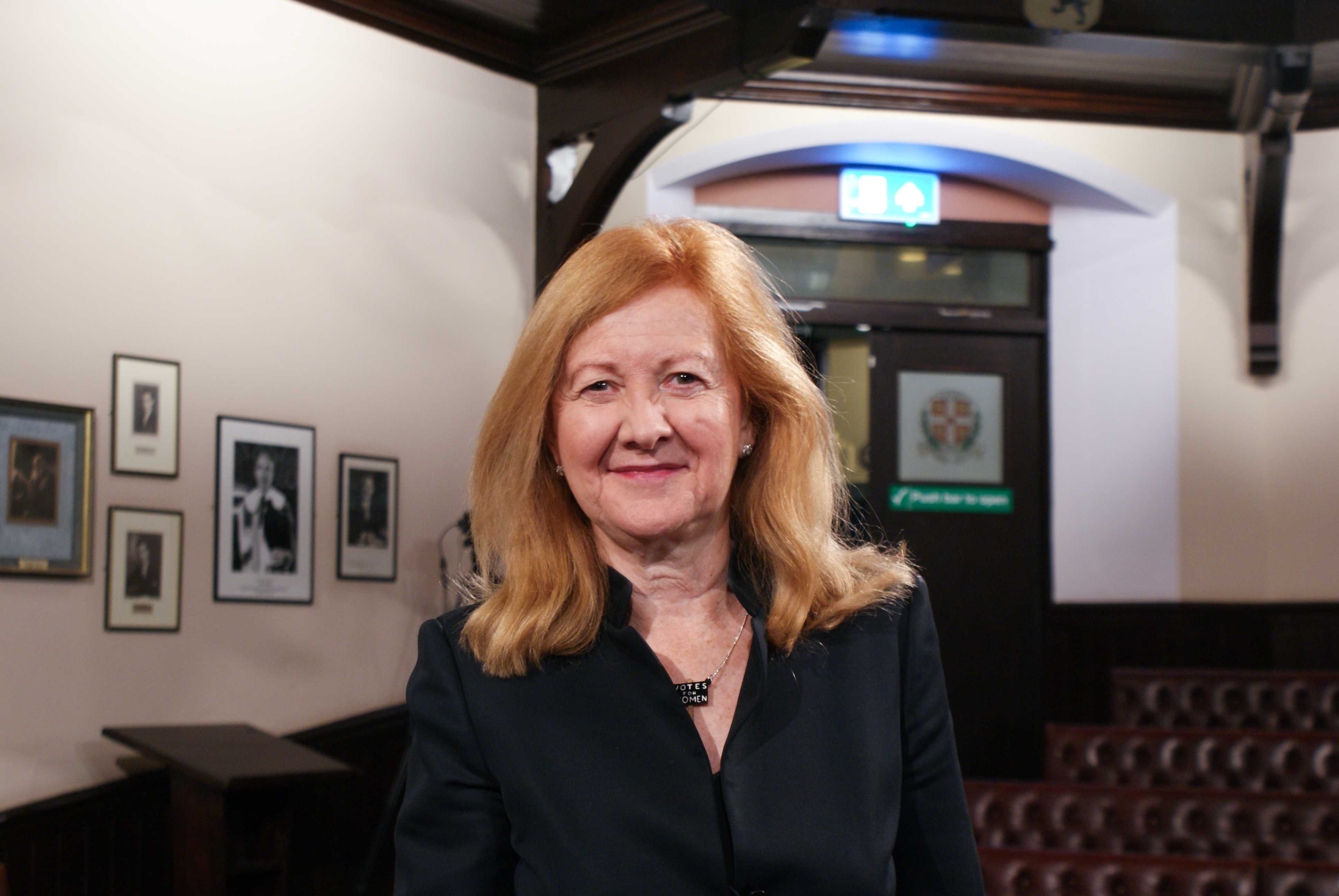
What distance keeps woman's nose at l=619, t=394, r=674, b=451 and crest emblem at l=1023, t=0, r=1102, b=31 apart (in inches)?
205

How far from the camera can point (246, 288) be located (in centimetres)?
529

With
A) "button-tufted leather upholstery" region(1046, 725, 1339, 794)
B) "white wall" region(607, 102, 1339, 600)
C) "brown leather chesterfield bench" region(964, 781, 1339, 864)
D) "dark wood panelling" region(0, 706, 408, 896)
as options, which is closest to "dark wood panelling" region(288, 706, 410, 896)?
"dark wood panelling" region(0, 706, 408, 896)

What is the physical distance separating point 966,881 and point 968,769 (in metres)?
6.87

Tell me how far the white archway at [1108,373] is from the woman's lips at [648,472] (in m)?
6.64

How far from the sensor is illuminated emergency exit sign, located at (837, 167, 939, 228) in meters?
7.95

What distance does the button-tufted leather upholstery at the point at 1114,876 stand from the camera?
3879mm

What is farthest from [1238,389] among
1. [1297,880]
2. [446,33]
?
[446,33]

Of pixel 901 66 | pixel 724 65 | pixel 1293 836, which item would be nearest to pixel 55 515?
pixel 724 65

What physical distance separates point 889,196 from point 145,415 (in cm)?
463

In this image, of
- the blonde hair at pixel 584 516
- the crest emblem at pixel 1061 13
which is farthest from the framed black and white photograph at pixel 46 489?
the crest emblem at pixel 1061 13

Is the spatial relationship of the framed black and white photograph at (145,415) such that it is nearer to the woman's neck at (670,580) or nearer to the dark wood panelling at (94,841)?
the dark wood panelling at (94,841)

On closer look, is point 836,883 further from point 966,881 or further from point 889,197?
point 889,197

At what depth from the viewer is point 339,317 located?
5746mm

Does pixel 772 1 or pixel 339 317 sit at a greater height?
pixel 772 1
